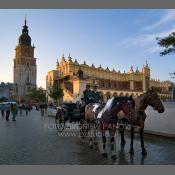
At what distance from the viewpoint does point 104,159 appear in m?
8.23

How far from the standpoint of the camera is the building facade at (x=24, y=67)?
416ft

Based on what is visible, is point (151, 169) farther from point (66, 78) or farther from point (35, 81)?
point (35, 81)

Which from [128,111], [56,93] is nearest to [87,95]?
[128,111]

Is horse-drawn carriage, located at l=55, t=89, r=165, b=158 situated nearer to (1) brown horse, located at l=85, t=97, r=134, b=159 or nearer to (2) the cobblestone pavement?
(1) brown horse, located at l=85, t=97, r=134, b=159

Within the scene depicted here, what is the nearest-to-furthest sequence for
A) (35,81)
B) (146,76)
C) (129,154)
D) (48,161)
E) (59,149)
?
(48,161) → (129,154) → (59,149) → (146,76) → (35,81)

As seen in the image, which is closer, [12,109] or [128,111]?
[128,111]

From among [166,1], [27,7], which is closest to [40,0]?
[27,7]

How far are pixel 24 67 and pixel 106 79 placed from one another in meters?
51.8

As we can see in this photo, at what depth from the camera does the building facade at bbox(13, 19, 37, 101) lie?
126688 millimetres

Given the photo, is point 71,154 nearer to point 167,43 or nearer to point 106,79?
point 167,43

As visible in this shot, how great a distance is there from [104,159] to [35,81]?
12671 cm

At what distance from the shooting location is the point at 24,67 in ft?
422

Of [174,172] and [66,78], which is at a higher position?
[66,78]

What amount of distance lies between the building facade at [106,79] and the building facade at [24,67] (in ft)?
154
